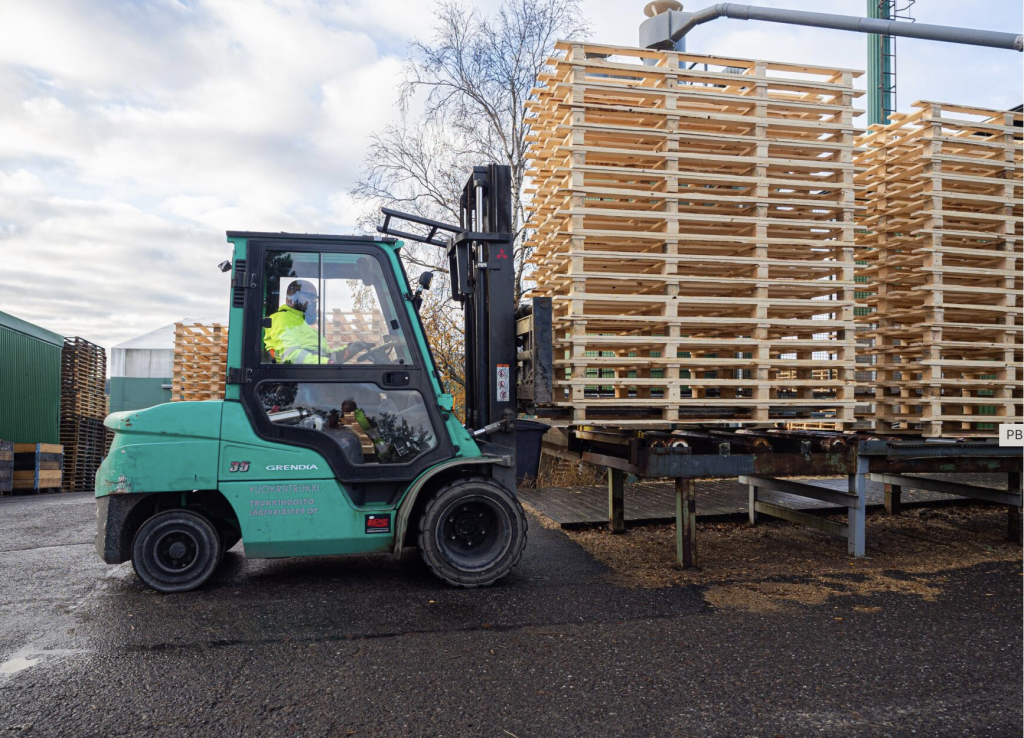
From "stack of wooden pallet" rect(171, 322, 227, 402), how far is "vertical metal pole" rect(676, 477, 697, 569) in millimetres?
12507

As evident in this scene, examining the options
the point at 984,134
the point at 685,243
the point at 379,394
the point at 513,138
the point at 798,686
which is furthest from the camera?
the point at 513,138

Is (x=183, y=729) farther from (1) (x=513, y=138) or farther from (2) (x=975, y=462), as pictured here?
(1) (x=513, y=138)

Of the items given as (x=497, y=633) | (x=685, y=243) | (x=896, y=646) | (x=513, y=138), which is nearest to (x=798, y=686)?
(x=896, y=646)

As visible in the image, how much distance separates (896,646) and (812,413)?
241cm

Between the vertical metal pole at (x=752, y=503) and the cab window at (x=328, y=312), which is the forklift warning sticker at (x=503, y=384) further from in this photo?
the vertical metal pole at (x=752, y=503)

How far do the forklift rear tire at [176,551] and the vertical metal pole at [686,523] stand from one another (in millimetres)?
3512

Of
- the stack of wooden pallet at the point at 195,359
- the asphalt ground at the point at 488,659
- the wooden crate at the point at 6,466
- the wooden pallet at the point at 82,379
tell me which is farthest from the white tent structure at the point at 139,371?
the asphalt ground at the point at 488,659

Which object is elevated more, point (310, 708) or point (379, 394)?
point (379, 394)

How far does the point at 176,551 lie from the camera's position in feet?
16.5

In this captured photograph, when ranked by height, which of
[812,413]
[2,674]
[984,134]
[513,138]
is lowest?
[2,674]

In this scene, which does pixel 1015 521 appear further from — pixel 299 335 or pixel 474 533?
pixel 299 335

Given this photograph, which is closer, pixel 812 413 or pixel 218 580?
pixel 218 580

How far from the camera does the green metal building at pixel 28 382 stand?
1474cm

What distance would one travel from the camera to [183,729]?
3.10 meters
